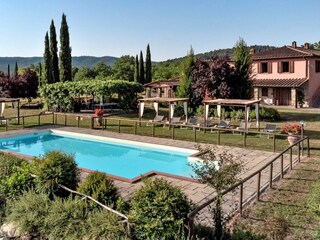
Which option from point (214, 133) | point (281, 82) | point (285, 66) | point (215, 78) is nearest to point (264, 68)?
point (285, 66)

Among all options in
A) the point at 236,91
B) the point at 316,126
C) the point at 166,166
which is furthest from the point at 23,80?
the point at 316,126

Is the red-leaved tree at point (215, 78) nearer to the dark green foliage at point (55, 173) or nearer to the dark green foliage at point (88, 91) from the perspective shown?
the dark green foliage at point (88, 91)

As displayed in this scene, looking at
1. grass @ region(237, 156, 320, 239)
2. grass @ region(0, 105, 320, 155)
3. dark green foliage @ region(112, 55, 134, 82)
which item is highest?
dark green foliage @ region(112, 55, 134, 82)

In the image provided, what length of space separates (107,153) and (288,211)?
1001 cm

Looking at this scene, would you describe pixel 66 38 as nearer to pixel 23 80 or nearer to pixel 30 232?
pixel 23 80

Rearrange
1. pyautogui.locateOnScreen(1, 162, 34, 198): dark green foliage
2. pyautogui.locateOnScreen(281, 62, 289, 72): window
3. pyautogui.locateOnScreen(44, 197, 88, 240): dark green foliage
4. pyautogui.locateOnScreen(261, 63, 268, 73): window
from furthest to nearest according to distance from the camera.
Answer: pyautogui.locateOnScreen(261, 63, 268, 73): window → pyautogui.locateOnScreen(281, 62, 289, 72): window → pyautogui.locateOnScreen(1, 162, 34, 198): dark green foliage → pyautogui.locateOnScreen(44, 197, 88, 240): dark green foliage

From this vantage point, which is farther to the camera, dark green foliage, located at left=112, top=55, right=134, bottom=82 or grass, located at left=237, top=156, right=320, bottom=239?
dark green foliage, located at left=112, top=55, right=134, bottom=82

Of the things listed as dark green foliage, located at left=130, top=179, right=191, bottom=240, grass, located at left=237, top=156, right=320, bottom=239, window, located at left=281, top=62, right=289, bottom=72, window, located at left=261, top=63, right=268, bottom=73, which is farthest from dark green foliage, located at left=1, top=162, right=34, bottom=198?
window, located at left=261, top=63, right=268, bottom=73

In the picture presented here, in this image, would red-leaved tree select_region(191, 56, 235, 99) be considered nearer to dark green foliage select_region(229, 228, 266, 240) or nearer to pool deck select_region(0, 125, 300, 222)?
pool deck select_region(0, 125, 300, 222)

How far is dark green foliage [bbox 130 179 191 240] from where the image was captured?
5160 mm

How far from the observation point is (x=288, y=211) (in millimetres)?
7105

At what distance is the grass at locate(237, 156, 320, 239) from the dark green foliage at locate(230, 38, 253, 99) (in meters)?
13.7

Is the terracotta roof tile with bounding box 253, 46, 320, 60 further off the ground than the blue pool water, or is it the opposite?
the terracotta roof tile with bounding box 253, 46, 320, 60

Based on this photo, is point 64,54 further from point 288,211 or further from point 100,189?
point 288,211
